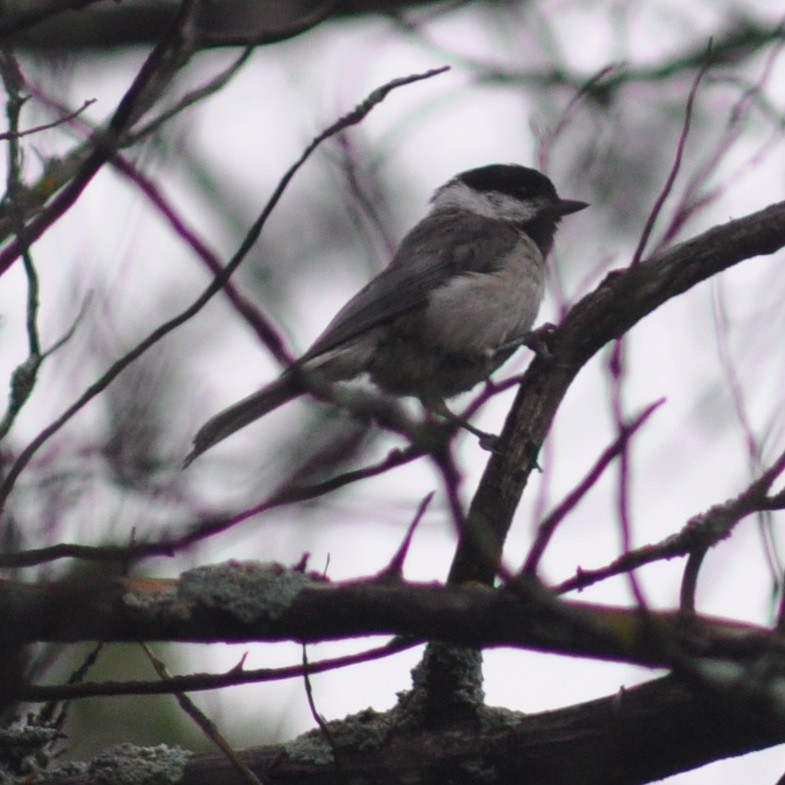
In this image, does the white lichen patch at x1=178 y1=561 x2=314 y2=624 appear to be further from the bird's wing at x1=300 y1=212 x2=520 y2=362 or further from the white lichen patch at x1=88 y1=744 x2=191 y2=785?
the bird's wing at x1=300 y1=212 x2=520 y2=362

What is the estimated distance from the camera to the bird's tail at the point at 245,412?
1646 millimetres

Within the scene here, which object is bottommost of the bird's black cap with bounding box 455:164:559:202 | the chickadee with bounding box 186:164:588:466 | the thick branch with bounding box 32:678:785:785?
the thick branch with bounding box 32:678:785:785

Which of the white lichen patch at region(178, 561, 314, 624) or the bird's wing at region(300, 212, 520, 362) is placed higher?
the bird's wing at region(300, 212, 520, 362)

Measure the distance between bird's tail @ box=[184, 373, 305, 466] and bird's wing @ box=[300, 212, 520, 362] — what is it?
4.88 ft

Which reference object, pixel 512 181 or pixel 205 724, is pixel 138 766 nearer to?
pixel 205 724

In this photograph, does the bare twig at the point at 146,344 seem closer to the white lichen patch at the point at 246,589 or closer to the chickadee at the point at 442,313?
the white lichen patch at the point at 246,589

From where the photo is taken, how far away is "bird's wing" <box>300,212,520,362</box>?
521 cm

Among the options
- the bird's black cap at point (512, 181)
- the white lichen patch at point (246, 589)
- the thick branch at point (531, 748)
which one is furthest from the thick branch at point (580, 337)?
the bird's black cap at point (512, 181)

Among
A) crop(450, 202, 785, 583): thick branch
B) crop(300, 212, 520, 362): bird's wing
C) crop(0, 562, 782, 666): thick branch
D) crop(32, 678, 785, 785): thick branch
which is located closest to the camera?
crop(0, 562, 782, 666): thick branch

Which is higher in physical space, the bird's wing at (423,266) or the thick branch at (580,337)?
the bird's wing at (423,266)

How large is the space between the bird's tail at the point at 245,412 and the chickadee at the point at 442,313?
1227mm

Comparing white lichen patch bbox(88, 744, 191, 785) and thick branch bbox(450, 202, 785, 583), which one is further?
thick branch bbox(450, 202, 785, 583)

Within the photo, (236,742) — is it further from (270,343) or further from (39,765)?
(270,343)

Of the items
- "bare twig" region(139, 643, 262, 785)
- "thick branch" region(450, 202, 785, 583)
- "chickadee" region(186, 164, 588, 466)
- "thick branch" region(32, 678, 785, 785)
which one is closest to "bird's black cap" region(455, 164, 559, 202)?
"chickadee" region(186, 164, 588, 466)
